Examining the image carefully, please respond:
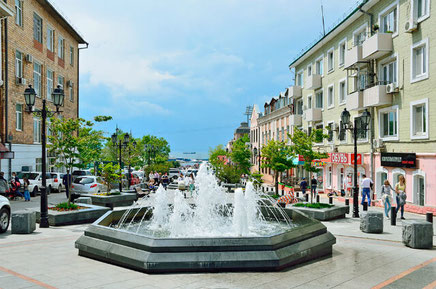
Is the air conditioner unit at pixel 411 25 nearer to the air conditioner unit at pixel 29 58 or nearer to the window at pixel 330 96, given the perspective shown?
the window at pixel 330 96

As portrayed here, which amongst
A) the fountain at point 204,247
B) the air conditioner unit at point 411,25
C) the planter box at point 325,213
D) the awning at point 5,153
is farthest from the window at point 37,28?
the air conditioner unit at point 411,25

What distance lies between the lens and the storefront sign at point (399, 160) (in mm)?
20062

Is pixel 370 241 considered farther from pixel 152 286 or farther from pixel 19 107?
pixel 19 107

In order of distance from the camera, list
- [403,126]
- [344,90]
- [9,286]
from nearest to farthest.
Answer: [9,286] → [403,126] → [344,90]

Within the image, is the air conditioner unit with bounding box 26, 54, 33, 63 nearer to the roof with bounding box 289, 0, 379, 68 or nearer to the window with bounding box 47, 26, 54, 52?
the window with bounding box 47, 26, 54, 52

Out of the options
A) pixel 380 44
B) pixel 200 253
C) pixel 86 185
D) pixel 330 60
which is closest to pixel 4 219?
pixel 200 253

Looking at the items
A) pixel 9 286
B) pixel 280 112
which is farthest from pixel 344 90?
pixel 9 286

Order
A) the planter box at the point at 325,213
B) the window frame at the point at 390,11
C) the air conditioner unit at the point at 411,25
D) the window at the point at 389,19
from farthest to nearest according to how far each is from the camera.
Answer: the window at the point at 389,19
the window frame at the point at 390,11
the air conditioner unit at the point at 411,25
the planter box at the point at 325,213

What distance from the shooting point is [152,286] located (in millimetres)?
6848

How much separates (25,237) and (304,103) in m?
31.5

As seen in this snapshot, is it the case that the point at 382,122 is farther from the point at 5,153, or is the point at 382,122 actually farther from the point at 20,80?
the point at 20,80

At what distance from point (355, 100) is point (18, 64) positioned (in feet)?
84.7

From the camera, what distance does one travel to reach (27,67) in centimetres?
3138

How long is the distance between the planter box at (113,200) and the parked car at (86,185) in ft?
15.8
